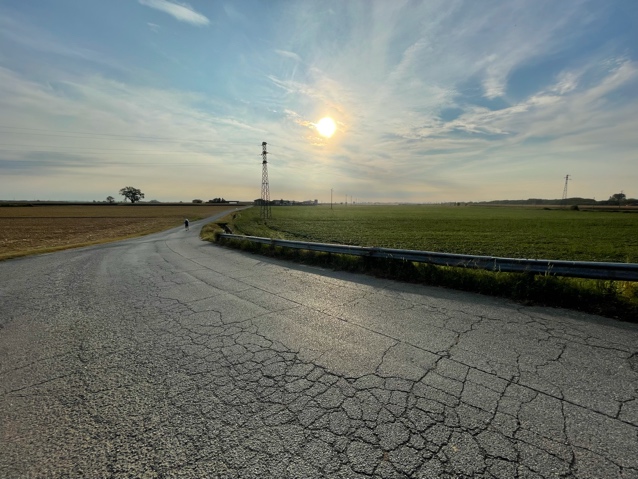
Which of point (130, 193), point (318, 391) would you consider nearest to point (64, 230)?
point (318, 391)

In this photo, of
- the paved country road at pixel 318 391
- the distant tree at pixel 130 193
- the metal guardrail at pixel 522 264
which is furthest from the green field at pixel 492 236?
the distant tree at pixel 130 193

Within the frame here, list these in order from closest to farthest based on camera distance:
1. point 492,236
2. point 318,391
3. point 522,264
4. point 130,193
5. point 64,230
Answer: point 318,391 → point 522,264 → point 492,236 → point 64,230 → point 130,193

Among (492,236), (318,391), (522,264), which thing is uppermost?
(522,264)

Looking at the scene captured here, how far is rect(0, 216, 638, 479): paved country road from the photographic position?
6.17ft

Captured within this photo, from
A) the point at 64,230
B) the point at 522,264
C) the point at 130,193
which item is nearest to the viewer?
the point at 522,264

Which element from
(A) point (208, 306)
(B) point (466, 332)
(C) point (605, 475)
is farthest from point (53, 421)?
(B) point (466, 332)

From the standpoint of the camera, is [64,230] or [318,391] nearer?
[318,391]

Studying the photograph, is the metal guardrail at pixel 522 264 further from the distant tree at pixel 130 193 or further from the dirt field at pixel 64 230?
the distant tree at pixel 130 193

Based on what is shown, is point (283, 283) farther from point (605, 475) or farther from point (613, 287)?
point (613, 287)

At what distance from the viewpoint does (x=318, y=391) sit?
261 cm

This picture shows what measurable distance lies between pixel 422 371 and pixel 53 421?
134 inches

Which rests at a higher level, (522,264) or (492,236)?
(522,264)

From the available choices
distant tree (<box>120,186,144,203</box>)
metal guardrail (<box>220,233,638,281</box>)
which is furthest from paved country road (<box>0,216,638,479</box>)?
distant tree (<box>120,186,144,203</box>)

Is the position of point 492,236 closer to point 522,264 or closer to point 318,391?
point 522,264
